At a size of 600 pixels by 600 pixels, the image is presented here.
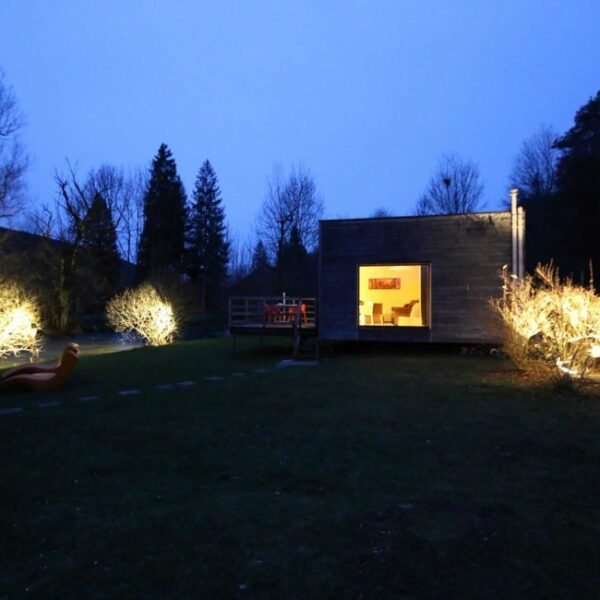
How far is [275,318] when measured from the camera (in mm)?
16375

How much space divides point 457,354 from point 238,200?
9720 centimetres

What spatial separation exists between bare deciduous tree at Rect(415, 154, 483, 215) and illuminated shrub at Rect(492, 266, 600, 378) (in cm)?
2443

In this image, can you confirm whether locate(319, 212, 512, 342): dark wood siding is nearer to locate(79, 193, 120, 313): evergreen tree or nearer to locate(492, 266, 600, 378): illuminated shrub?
locate(492, 266, 600, 378): illuminated shrub

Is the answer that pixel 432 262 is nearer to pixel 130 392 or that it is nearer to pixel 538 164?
pixel 130 392

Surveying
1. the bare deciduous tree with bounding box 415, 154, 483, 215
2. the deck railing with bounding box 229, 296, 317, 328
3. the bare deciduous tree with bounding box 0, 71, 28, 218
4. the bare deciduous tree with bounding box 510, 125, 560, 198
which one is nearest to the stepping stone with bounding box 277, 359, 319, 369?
the deck railing with bounding box 229, 296, 317, 328

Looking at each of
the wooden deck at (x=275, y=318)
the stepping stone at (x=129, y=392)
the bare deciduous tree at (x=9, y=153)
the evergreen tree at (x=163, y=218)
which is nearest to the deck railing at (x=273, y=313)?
the wooden deck at (x=275, y=318)

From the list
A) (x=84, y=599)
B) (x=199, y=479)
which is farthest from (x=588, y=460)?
(x=84, y=599)

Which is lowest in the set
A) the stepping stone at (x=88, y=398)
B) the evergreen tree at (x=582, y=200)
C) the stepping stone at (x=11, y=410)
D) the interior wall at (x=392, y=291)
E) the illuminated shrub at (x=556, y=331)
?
the stepping stone at (x=11, y=410)

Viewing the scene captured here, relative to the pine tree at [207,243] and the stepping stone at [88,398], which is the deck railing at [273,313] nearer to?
the stepping stone at [88,398]

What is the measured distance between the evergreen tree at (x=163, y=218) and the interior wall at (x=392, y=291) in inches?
1019

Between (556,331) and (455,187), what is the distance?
26.6m

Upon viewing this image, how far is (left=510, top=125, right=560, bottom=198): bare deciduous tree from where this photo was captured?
3325cm

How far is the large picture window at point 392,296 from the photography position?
55.9 ft

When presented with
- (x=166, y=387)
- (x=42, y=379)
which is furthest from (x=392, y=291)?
(x=42, y=379)
